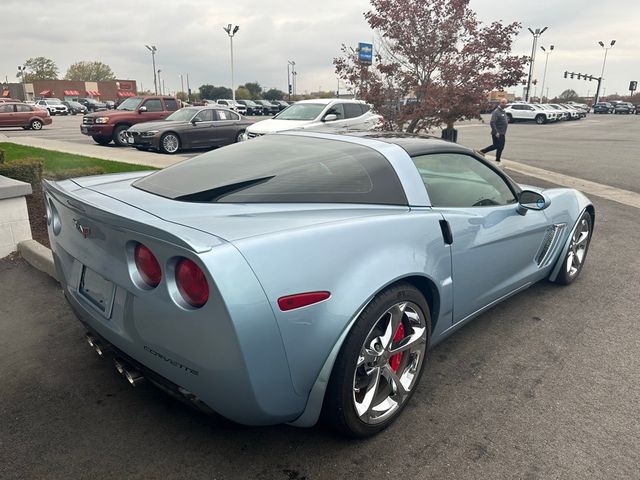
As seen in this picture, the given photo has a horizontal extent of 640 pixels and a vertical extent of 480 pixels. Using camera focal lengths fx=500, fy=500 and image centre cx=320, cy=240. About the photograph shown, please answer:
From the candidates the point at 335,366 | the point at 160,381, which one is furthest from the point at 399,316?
the point at 160,381

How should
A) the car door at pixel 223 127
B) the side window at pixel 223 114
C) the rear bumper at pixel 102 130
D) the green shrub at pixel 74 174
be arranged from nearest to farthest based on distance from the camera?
the green shrub at pixel 74 174 < the car door at pixel 223 127 < the side window at pixel 223 114 < the rear bumper at pixel 102 130

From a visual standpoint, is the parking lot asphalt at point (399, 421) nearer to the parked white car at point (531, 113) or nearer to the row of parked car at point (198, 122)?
the row of parked car at point (198, 122)

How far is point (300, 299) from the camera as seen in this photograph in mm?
1954

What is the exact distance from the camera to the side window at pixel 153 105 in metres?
16.4

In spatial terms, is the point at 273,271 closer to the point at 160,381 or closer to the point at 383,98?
the point at 160,381

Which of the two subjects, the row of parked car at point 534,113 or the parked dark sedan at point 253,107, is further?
the parked dark sedan at point 253,107

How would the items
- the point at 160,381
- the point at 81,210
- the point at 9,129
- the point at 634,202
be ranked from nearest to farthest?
the point at 160,381 < the point at 81,210 < the point at 634,202 < the point at 9,129

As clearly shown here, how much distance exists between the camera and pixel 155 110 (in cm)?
1653

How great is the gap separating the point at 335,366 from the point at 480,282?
1.35 m

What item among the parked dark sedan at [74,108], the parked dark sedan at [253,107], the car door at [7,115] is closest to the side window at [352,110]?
the car door at [7,115]

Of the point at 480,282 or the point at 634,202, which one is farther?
the point at 634,202

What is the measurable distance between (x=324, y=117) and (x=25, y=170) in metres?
8.19

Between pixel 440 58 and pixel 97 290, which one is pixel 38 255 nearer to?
pixel 97 290

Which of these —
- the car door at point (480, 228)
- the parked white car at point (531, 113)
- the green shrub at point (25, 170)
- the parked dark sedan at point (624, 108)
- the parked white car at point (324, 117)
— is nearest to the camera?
the car door at point (480, 228)
